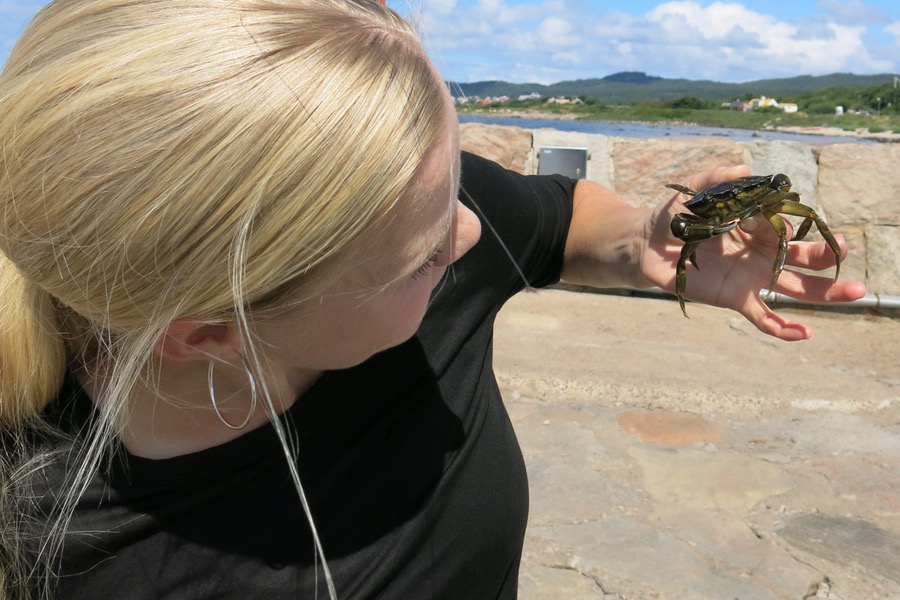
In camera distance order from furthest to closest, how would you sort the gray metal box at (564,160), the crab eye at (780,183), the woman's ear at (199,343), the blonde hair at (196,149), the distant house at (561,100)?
the distant house at (561,100) < the gray metal box at (564,160) < the crab eye at (780,183) < the woman's ear at (199,343) < the blonde hair at (196,149)

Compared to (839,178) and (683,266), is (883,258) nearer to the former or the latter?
(839,178)

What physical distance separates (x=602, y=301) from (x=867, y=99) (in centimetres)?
2005

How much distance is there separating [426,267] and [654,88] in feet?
94.7

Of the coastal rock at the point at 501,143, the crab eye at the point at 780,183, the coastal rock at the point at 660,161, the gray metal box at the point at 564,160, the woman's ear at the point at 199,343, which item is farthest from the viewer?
the coastal rock at the point at 501,143

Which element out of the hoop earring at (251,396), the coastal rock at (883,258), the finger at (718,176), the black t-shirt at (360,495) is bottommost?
the coastal rock at (883,258)

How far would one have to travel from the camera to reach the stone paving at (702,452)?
245cm

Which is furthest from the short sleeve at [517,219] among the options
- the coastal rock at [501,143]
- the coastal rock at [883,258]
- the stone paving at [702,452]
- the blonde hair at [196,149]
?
the coastal rock at [883,258]

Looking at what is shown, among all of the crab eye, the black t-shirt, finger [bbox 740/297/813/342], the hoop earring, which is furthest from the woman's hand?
the hoop earring

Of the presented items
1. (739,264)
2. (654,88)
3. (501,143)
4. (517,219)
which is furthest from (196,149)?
(654,88)

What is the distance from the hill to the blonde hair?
276 millimetres

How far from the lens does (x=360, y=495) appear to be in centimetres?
116

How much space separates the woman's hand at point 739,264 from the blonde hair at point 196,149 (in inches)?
29.5

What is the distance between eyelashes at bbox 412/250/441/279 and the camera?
1036 mm

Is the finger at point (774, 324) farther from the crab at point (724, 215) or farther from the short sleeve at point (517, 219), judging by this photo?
the short sleeve at point (517, 219)
